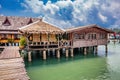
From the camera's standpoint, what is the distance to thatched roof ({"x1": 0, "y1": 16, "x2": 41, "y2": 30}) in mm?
29337

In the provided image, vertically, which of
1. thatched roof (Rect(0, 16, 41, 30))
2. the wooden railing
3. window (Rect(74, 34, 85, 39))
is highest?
thatched roof (Rect(0, 16, 41, 30))

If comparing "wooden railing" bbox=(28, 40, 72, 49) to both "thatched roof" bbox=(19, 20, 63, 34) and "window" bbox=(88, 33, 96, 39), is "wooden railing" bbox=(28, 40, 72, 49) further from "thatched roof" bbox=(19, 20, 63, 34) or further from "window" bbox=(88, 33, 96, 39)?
"window" bbox=(88, 33, 96, 39)

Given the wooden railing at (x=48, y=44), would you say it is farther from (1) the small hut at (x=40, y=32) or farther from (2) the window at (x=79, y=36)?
(2) the window at (x=79, y=36)

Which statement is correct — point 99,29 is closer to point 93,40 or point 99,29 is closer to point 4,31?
point 93,40

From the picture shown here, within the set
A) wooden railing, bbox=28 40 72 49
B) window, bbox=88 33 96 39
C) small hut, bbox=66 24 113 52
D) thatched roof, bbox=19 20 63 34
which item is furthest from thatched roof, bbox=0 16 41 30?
window, bbox=88 33 96 39

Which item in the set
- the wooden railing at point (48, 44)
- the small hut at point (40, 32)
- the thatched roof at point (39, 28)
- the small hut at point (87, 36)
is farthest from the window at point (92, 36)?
the thatched roof at point (39, 28)

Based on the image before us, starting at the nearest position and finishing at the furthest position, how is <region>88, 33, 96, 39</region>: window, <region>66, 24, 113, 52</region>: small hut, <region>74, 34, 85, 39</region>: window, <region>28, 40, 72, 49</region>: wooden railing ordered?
<region>28, 40, 72, 49</region>: wooden railing → <region>66, 24, 113, 52</region>: small hut → <region>74, 34, 85, 39</region>: window → <region>88, 33, 96, 39</region>: window

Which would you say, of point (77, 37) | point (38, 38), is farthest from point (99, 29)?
point (38, 38)

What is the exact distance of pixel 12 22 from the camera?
30.8 m

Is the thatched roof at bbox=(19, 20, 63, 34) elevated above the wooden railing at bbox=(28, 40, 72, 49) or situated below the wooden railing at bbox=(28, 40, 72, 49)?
above

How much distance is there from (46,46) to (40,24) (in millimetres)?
3382

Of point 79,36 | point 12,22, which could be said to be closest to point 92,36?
point 79,36

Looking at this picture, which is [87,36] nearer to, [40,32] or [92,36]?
[92,36]

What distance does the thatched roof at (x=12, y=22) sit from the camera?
29.3 metres
